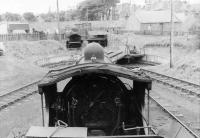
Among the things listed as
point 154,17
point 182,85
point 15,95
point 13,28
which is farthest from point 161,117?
point 154,17

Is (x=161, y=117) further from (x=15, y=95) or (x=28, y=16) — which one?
(x=28, y=16)

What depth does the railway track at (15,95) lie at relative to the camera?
1703 centimetres

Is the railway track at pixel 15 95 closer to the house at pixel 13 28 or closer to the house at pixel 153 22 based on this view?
the house at pixel 13 28

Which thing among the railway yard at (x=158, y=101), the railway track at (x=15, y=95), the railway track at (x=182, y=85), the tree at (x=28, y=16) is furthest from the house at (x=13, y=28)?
the tree at (x=28, y=16)

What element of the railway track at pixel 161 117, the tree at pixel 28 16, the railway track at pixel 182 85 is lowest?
the railway track at pixel 161 117

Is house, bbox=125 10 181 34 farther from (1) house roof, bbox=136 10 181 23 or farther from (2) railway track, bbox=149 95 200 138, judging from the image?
(2) railway track, bbox=149 95 200 138

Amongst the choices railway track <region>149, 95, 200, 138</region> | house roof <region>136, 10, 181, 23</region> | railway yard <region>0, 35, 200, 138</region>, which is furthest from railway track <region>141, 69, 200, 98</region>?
house roof <region>136, 10, 181, 23</region>

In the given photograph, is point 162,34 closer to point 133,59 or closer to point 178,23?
point 178,23

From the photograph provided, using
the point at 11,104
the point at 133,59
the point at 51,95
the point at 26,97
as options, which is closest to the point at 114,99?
the point at 51,95

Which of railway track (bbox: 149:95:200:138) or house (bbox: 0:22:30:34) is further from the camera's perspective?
house (bbox: 0:22:30:34)

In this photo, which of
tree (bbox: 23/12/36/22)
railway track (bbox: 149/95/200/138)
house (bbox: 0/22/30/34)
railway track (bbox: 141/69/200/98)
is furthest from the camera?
tree (bbox: 23/12/36/22)

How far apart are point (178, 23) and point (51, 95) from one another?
213ft

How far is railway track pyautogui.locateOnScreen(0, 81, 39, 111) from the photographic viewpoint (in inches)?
671

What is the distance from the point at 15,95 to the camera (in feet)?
63.2
